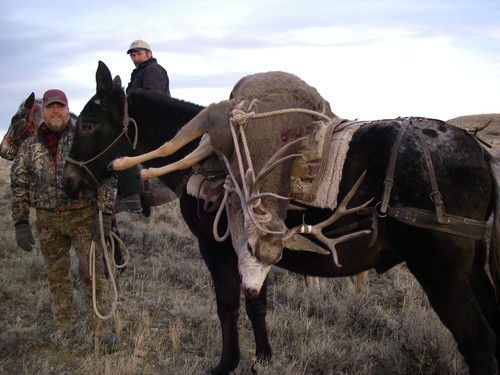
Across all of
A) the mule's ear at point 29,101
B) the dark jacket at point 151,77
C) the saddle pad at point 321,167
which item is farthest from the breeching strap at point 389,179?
the mule's ear at point 29,101

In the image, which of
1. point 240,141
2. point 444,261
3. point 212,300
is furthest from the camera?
point 212,300

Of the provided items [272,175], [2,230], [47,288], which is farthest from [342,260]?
[2,230]

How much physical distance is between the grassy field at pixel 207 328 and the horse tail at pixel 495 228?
44.2 inches

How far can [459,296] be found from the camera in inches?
134

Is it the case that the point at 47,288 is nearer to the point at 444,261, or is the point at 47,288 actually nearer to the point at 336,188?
the point at 336,188

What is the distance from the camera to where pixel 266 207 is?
3.45 meters

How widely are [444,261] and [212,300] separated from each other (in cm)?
342

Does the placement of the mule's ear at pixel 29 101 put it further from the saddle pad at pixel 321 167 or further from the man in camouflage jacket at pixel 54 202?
the saddle pad at pixel 321 167

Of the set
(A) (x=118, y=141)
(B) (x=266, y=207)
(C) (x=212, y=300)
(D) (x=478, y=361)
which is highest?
(A) (x=118, y=141)

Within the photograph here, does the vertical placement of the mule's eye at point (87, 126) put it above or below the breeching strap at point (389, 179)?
above

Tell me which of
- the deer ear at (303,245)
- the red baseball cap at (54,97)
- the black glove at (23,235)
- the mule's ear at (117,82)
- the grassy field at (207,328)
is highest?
the mule's ear at (117,82)

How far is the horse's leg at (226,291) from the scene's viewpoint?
443cm

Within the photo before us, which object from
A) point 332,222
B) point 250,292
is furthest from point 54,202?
point 332,222

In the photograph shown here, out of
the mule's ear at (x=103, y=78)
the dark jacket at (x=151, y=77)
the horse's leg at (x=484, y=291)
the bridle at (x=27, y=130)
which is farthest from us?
the bridle at (x=27, y=130)
